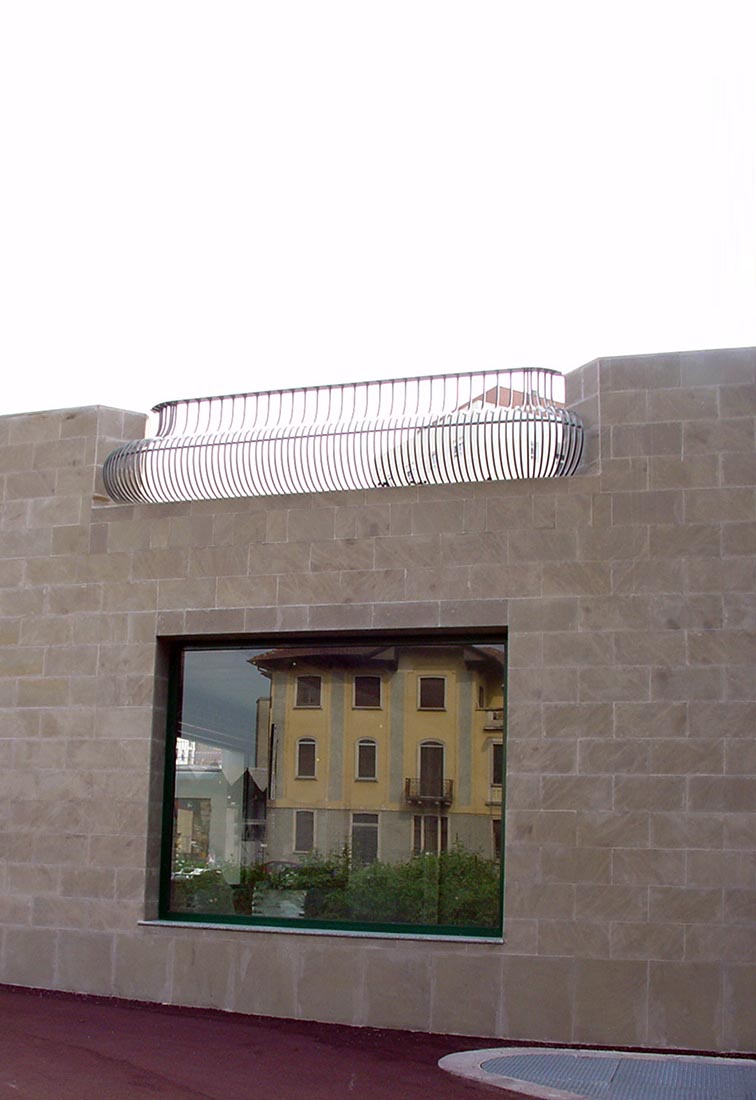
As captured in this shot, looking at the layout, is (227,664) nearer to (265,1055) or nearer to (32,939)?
(32,939)

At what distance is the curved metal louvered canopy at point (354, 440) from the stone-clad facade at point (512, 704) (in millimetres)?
213

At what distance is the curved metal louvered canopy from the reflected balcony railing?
236 cm

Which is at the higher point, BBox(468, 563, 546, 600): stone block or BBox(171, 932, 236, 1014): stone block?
BBox(468, 563, 546, 600): stone block

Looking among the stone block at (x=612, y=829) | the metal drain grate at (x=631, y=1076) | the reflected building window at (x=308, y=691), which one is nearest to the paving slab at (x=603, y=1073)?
the metal drain grate at (x=631, y=1076)

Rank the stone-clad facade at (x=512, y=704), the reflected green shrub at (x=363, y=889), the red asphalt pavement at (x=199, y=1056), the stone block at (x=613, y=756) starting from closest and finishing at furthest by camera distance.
A: the red asphalt pavement at (x=199, y=1056)
the stone-clad facade at (x=512, y=704)
the stone block at (x=613, y=756)
the reflected green shrub at (x=363, y=889)

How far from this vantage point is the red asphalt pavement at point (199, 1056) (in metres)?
8.14

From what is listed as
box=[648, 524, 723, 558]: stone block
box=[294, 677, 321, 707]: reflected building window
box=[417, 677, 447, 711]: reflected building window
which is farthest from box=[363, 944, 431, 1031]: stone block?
box=[648, 524, 723, 558]: stone block

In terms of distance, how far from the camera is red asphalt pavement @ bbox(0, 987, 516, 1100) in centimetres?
814

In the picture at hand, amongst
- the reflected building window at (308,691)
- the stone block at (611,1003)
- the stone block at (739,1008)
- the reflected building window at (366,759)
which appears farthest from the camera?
the reflected building window at (308,691)

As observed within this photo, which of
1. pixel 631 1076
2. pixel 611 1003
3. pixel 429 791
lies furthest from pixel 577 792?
pixel 631 1076

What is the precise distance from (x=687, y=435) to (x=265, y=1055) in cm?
536

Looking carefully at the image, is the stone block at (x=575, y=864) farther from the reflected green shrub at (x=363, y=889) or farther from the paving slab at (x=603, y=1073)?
the paving slab at (x=603, y=1073)

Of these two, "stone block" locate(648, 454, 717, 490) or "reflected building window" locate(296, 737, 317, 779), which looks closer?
"stone block" locate(648, 454, 717, 490)

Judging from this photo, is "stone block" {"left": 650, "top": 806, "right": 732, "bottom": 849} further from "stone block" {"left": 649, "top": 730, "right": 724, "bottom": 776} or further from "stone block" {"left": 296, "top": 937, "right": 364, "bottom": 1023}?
"stone block" {"left": 296, "top": 937, "right": 364, "bottom": 1023}
